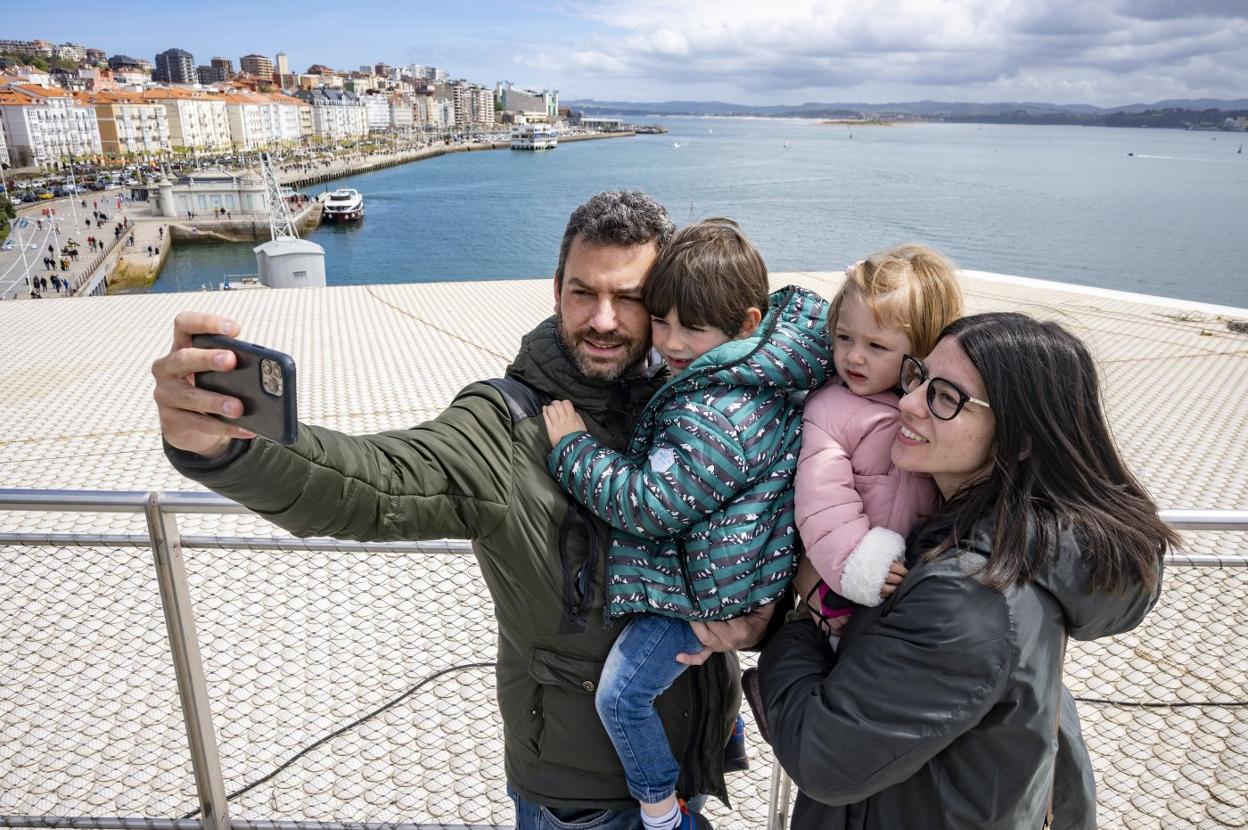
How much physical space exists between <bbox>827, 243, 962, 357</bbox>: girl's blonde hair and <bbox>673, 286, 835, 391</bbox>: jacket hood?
45 mm

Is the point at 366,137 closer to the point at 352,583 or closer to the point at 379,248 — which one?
the point at 379,248

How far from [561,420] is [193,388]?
1.51ft

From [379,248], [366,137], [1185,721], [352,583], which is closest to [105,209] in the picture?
[379,248]

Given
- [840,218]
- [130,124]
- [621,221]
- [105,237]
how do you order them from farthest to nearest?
[130,124] < [840,218] < [105,237] < [621,221]


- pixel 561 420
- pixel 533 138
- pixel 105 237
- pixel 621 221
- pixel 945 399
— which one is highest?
pixel 621 221

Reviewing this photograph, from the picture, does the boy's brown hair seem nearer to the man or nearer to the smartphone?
the man

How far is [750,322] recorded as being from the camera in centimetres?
117

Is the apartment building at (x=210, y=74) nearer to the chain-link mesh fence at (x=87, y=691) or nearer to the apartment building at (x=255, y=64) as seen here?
the apartment building at (x=255, y=64)

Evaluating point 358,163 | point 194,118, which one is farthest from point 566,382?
point 194,118

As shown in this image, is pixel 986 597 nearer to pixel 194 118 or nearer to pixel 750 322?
pixel 750 322

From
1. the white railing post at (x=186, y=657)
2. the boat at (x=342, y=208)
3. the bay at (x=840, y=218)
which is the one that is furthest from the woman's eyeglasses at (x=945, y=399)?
the boat at (x=342, y=208)

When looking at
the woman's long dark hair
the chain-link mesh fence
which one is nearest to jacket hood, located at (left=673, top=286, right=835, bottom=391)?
the woman's long dark hair

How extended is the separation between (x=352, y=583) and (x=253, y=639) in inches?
21.4

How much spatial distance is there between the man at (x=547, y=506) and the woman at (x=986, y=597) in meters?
0.22
